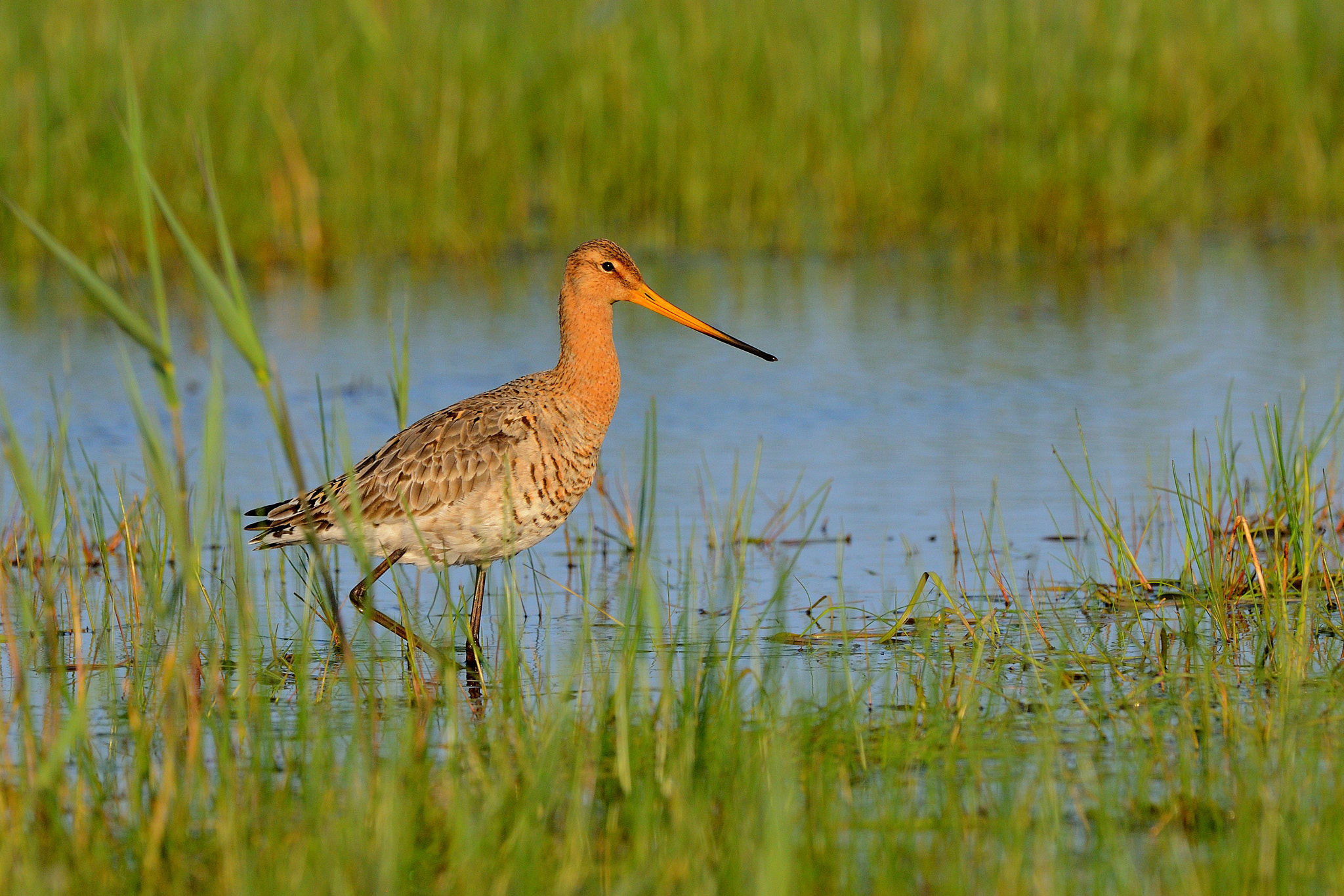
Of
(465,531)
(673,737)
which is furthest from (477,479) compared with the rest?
(673,737)

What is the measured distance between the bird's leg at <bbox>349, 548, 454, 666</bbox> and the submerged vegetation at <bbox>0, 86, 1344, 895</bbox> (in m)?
0.09

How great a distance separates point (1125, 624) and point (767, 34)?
8293mm

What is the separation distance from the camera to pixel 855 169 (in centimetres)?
1275

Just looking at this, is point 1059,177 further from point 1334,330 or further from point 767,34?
point 1334,330

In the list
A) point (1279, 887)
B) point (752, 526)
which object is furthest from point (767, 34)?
point (1279, 887)

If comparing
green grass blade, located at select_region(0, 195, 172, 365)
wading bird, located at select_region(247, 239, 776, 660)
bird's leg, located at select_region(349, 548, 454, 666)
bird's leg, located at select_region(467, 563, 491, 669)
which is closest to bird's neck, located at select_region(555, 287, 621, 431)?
wading bird, located at select_region(247, 239, 776, 660)

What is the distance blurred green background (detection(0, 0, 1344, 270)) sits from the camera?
40.1 ft

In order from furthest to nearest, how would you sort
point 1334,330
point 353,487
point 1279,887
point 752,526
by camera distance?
point 1334,330 → point 752,526 → point 353,487 → point 1279,887

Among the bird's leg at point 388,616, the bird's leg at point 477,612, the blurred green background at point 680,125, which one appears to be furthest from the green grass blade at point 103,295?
the blurred green background at point 680,125

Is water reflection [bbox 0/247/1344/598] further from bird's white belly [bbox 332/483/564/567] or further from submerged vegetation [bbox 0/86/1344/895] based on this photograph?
submerged vegetation [bbox 0/86/1344/895]

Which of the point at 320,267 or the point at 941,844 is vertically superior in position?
the point at 320,267

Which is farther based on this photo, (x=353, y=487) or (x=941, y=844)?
(x=353, y=487)

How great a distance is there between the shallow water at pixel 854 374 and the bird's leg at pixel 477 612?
66cm

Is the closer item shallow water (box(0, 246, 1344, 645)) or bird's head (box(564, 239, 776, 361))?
bird's head (box(564, 239, 776, 361))
